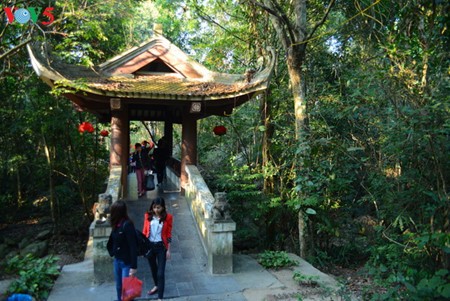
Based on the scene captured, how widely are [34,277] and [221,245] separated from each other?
2.55 metres

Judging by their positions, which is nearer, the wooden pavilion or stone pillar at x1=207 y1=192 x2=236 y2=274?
stone pillar at x1=207 y1=192 x2=236 y2=274

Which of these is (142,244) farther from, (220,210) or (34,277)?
(34,277)

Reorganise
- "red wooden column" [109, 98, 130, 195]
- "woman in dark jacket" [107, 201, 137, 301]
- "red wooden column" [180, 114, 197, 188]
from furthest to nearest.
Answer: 1. "red wooden column" [180, 114, 197, 188]
2. "red wooden column" [109, 98, 130, 195]
3. "woman in dark jacket" [107, 201, 137, 301]

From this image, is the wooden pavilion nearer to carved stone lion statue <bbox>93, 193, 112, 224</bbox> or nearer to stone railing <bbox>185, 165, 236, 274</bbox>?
carved stone lion statue <bbox>93, 193, 112, 224</bbox>

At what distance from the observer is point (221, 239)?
526 cm

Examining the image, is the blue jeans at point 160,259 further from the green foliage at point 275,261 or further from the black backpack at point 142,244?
the green foliage at point 275,261

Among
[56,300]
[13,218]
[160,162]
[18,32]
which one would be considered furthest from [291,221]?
[13,218]

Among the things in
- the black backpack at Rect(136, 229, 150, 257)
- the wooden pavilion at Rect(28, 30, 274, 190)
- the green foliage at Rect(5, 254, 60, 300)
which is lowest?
the green foliage at Rect(5, 254, 60, 300)

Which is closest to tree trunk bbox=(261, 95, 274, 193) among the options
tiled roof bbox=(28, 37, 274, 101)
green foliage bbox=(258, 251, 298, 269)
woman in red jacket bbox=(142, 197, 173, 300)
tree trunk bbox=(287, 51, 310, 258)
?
tiled roof bbox=(28, 37, 274, 101)

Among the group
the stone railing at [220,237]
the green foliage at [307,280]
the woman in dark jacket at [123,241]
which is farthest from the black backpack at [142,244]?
the green foliage at [307,280]

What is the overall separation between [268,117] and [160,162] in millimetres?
3178

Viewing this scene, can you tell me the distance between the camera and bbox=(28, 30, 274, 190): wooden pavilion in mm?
6844

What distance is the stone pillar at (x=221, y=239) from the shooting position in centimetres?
523

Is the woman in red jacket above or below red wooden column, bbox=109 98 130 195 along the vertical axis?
below
